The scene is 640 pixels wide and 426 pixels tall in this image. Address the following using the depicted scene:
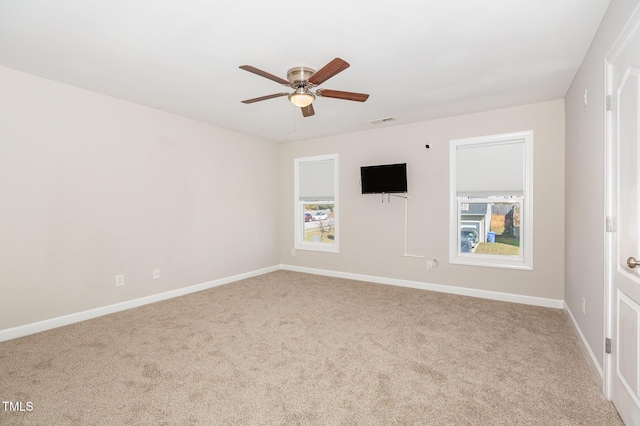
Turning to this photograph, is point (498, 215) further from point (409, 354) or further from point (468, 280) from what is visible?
point (409, 354)

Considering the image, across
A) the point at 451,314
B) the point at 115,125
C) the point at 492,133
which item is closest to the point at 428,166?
the point at 492,133

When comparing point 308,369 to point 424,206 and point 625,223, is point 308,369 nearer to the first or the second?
point 625,223

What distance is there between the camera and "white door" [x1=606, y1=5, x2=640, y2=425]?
5.18 feet

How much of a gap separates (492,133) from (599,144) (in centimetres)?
202

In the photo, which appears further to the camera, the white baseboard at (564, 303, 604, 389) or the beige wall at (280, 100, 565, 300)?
the beige wall at (280, 100, 565, 300)

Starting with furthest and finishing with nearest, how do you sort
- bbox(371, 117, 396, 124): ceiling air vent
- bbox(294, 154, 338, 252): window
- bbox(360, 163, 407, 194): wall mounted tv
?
bbox(294, 154, 338, 252): window → bbox(360, 163, 407, 194): wall mounted tv → bbox(371, 117, 396, 124): ceiling air vent

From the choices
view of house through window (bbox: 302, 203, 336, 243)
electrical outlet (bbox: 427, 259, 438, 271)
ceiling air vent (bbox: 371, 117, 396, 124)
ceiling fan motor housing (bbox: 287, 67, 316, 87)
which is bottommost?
electrical outlet (bbox: 427, 259, 438, 271)

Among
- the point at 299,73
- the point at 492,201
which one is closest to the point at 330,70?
the point at 299,73

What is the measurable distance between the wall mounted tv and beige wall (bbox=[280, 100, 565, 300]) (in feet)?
0.67

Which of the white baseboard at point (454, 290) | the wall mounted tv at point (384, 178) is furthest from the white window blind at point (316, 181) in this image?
the white baseboard at point (454, 290)

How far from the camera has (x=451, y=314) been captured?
139 inches

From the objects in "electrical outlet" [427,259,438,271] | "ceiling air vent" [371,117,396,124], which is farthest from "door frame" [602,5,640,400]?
"ceiling air vent" [371,117,396,124]

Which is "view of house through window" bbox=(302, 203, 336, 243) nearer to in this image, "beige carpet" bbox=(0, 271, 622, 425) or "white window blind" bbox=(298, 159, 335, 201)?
"white window blind" bbox=(298, 159, 335, 201)

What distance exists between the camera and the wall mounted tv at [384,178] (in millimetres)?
4629
